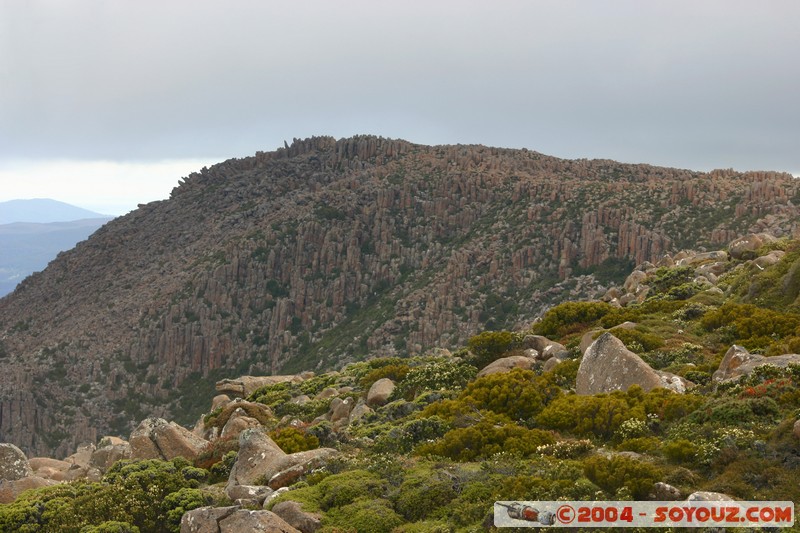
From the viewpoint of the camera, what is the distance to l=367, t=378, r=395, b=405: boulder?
3512 centimetres

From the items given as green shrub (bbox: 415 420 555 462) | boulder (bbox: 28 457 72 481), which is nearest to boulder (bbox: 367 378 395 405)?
green shrub (bbox: 415 420 555 462)

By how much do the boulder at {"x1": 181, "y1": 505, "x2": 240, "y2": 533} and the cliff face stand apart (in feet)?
249

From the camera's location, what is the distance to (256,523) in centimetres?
1741

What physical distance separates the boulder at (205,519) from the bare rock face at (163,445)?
9452 mm

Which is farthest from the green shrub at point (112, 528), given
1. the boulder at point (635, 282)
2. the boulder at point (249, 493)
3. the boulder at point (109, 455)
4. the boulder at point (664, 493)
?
the boulder at point (635, 282)

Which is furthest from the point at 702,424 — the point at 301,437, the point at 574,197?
the point at 574,197

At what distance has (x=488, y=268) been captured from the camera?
107875mm

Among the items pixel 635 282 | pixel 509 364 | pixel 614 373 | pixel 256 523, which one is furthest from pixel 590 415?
pixel 635 282

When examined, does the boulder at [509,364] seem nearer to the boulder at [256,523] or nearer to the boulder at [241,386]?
the boulder at [256,523]

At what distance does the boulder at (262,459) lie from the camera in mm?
22906

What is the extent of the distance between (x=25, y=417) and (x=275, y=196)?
6650cm

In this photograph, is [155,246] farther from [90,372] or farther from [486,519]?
[486,519]

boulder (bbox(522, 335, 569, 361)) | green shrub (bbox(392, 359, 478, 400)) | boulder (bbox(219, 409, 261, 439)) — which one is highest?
boulder (bbox(522, 335, 569, 361))

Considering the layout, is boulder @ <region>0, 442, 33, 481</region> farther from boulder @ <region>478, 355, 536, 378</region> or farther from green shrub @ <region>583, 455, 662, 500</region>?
green shrub @ <region>583, 455, 662, 500</region>
